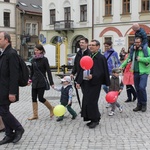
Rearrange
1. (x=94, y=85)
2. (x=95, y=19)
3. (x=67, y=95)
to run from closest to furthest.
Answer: (x=94, y=85) → (x=67, y=95) → (x=95, y=19)

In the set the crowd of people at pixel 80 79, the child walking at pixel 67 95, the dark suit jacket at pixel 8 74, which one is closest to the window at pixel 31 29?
the crowd of people at pixel 80 79

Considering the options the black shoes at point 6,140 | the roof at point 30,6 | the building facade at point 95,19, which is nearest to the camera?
the black shoes at point 6,140

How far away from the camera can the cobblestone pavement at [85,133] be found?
5684mm

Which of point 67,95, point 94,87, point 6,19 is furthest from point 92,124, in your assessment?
point 6,19

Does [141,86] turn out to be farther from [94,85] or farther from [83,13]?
[83,13]

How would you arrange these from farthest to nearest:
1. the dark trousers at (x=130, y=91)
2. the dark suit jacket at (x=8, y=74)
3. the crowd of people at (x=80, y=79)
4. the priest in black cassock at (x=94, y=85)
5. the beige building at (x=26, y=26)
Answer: the beige building at (x=26, y=26), the dark trousers at (x=130, y=91), the priest in black cassock at (x=94, y=85), the crowd of people at (x=80, y=79), the dark suit jacket at (x=8, y=74)

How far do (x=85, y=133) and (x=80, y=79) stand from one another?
1.20m

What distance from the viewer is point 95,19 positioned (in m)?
38.9

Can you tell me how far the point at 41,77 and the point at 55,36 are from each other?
35731mm

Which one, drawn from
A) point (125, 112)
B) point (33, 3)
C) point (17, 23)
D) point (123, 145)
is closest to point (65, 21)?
point (17, 23)

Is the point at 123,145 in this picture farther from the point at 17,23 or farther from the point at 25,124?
the point at 17,23

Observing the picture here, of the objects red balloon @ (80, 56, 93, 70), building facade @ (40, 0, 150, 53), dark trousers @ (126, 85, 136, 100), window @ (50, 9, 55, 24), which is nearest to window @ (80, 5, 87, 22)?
building facade @ (40, 0, 150, 53)

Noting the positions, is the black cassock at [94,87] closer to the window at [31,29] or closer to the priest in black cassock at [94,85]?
the priest in black cassock at [94,85]

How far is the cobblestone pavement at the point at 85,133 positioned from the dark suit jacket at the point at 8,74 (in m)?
0.89
